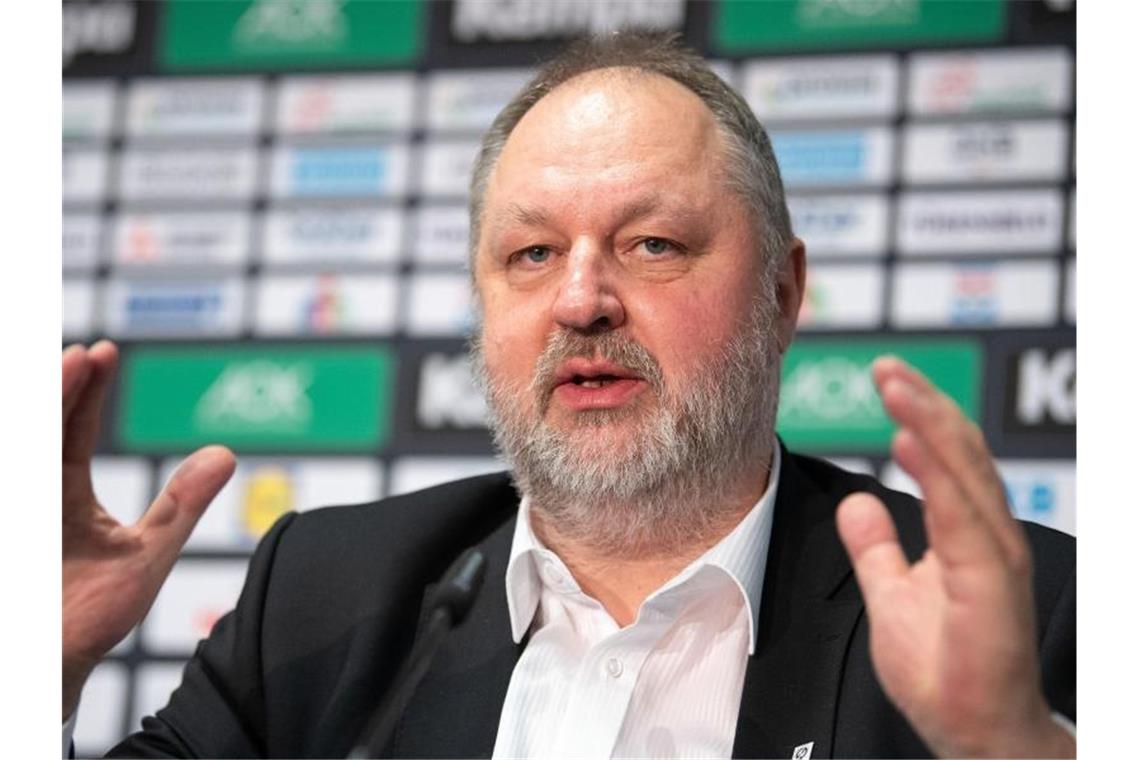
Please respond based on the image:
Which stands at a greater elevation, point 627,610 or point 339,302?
point 339,302

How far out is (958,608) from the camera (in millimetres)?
1104

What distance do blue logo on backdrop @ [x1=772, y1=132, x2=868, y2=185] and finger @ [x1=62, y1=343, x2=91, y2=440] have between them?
6.61 ft

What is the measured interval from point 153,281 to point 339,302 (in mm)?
490

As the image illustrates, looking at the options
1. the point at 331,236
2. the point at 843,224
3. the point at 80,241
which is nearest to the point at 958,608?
the point at 843,224

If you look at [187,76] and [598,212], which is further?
[187,76]

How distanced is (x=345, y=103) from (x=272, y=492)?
97 cm

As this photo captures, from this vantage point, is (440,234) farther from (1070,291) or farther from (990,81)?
(1070,291)

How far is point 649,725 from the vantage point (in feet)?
5.24

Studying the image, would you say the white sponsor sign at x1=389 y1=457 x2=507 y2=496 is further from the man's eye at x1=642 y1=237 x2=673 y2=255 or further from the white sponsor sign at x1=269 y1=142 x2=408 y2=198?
the man's eye at x1=642 y1=237 x2=673 y2=255

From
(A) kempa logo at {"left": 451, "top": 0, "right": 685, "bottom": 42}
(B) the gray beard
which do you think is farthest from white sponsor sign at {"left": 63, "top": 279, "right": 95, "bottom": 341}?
(B) the gray beard
